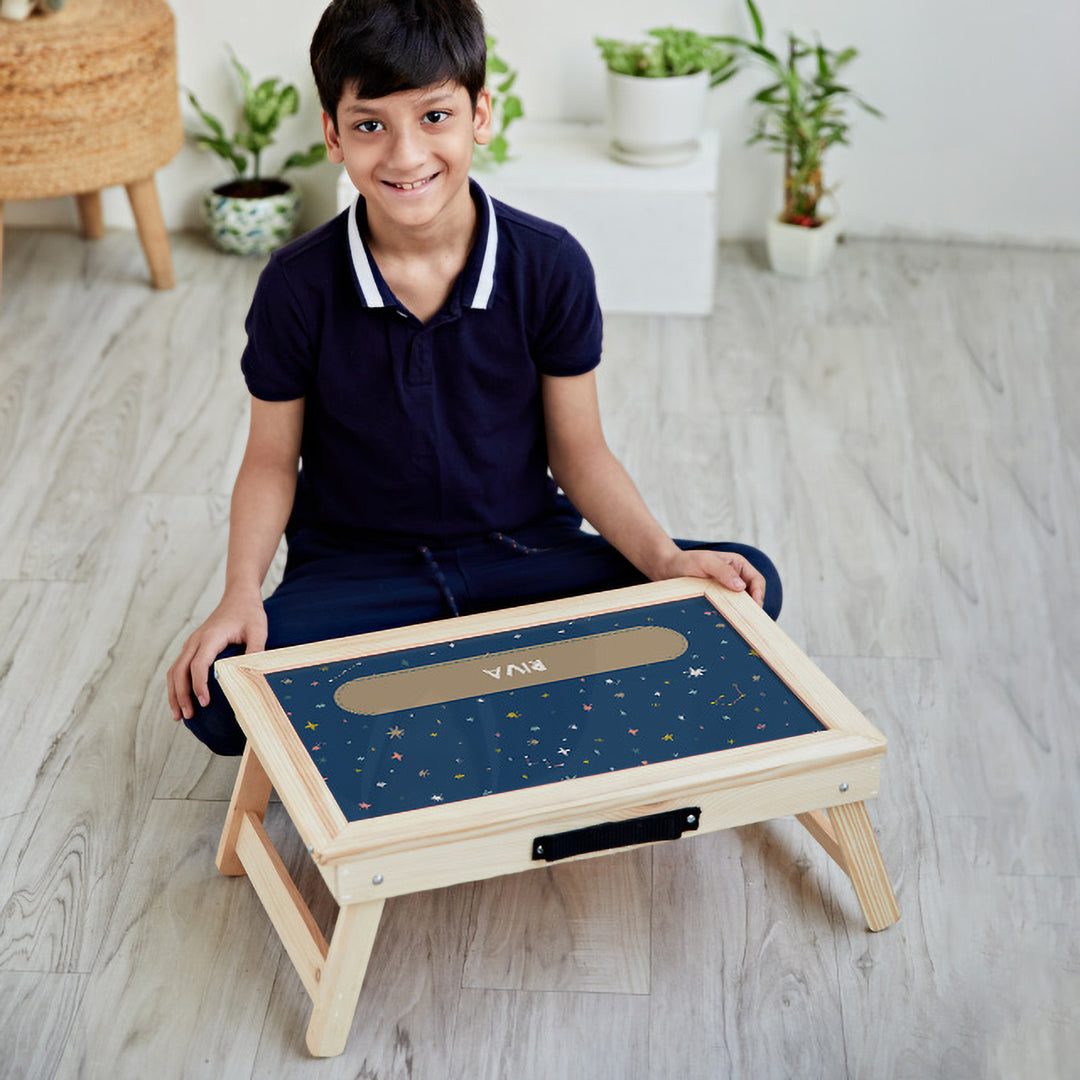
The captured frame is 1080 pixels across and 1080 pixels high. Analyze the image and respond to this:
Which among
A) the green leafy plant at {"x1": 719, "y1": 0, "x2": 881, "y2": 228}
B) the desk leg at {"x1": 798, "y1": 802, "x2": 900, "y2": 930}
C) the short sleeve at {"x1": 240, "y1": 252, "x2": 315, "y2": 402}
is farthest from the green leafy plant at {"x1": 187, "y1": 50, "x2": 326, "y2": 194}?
the desk leg at {"x1": 798, "y1": 802, "x2": 900, "y2": 930}

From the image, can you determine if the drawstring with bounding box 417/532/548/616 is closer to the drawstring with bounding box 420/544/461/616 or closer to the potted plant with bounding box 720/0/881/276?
the drawstring with bounding box 420/544/461/616

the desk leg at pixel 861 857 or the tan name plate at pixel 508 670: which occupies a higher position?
the tan name plate at pixel 508 670

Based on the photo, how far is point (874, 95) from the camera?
2.73 m

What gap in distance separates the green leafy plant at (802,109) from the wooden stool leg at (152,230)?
1.07 meters

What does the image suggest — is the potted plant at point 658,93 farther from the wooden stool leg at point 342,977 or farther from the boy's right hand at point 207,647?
the wooden stool leg at point 342,977

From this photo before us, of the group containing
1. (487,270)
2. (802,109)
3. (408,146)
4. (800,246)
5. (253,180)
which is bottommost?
(800,246)

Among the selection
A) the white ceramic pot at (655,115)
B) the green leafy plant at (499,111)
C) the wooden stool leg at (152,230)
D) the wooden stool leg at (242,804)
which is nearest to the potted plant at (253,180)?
the wooden stool leg at (152,230)

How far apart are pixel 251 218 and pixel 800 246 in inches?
39.6

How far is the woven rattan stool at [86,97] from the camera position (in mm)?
2250

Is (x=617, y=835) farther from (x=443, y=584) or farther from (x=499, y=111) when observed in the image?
(x=499, y=111)

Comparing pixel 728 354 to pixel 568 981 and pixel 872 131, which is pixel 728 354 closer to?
pixel 872 131

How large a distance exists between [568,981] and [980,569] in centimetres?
88

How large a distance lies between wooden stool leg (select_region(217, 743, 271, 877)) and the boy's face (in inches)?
19.5

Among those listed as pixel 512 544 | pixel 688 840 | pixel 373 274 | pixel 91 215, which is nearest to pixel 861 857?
pixel 688 840
